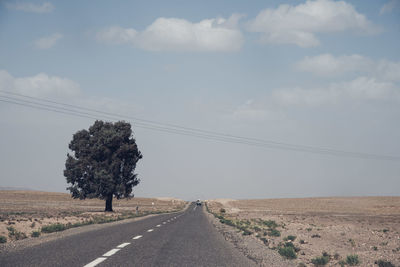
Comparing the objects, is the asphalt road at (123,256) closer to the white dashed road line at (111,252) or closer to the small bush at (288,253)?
the white dashed road line at (111,252)

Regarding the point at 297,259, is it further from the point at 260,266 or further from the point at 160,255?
the point at 160,255

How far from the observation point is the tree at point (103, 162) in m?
55.6

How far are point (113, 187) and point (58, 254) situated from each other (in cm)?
4447

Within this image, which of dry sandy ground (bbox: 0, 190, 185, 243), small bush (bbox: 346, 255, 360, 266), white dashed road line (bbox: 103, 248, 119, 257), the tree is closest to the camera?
white dashed road line (bbox: 103, 248, 119, 257)

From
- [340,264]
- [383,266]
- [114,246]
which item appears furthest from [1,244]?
[383,266]

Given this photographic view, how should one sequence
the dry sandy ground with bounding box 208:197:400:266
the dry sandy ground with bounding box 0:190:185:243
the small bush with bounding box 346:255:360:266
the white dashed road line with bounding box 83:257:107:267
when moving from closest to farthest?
1. the white dashed road line with bounding box 83:257:107:267
2. the small bush with bounding box 346:255:360:266
3. the dry sandy ground with bounding box 208:197:400:266
4. the dry sandy ground with bounding box 0:190:185:243

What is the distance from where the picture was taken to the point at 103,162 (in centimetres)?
5697

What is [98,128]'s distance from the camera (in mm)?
59500

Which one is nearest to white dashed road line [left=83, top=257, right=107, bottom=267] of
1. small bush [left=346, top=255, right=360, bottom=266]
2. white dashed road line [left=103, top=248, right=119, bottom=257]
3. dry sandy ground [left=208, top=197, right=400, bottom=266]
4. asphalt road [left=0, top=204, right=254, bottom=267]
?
asphalt road [left=0, top=204, right=254, bottom=267]

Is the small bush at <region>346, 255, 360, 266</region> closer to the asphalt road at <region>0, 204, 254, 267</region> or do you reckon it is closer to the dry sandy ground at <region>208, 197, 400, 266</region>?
the dry sandy ground at <region>208, 197, 400, 266</region>

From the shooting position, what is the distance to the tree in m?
55.6

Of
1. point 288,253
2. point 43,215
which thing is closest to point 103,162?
point 43,215

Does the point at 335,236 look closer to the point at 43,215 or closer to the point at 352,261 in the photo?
the point at 352,261

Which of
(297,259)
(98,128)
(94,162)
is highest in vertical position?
(98,128)
